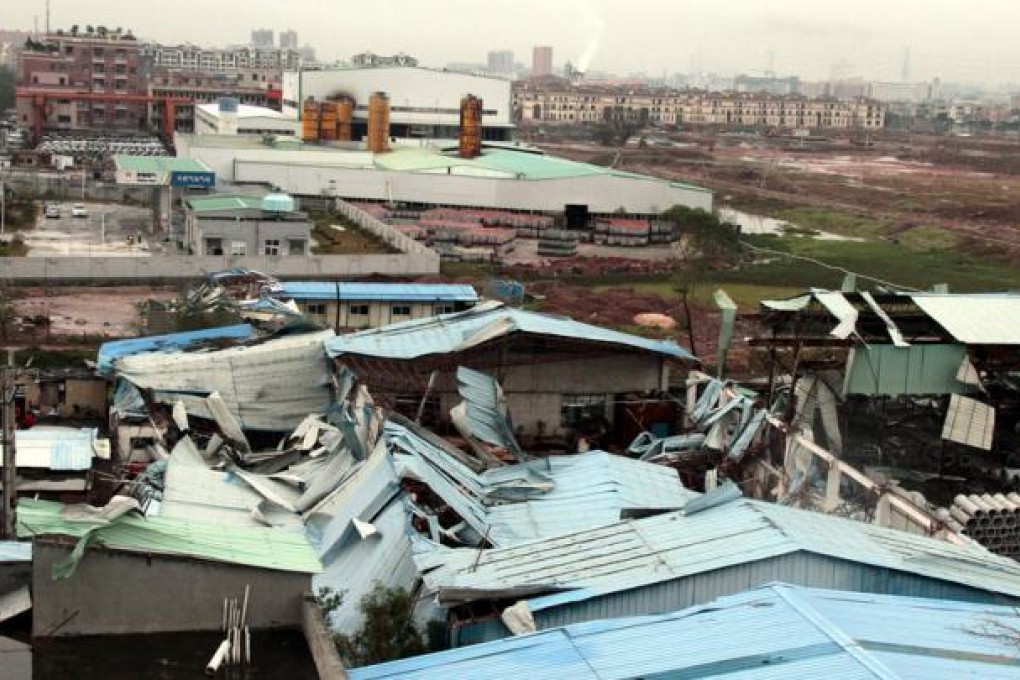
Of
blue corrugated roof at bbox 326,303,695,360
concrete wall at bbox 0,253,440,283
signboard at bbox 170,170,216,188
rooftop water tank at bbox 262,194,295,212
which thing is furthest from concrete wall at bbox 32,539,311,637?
signboard at bbox 170,170,216,188

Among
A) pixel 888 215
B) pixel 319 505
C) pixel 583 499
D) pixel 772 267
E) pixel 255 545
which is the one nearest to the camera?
pixel 255 545

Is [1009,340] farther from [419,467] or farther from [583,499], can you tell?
[419,467]

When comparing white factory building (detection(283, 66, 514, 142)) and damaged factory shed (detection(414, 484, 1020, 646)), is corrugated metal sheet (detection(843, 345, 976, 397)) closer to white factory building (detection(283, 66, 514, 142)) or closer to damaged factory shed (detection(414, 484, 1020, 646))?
damaged factory shed (detection(414, 484, 1020, 646))

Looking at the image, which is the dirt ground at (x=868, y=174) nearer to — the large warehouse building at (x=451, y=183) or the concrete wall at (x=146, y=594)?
the large warehouse building at (x=451, y=183)

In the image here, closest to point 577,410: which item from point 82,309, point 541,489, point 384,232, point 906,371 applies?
point 541,489

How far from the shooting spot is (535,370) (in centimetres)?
926

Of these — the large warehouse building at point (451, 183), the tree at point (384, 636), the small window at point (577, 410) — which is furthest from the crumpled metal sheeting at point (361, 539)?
the large warehouse building at point (451, 183)

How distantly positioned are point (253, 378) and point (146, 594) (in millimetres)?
5416

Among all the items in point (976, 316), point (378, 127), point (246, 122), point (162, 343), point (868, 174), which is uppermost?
point (378, 127)

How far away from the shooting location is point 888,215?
34438 millimetres

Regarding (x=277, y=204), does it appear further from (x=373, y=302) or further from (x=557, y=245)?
(x=373, y=302)

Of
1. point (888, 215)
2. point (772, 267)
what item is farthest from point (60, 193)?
point (888, 215)

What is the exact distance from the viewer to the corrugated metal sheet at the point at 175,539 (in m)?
4.20

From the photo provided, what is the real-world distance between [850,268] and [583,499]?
57.7 ft
